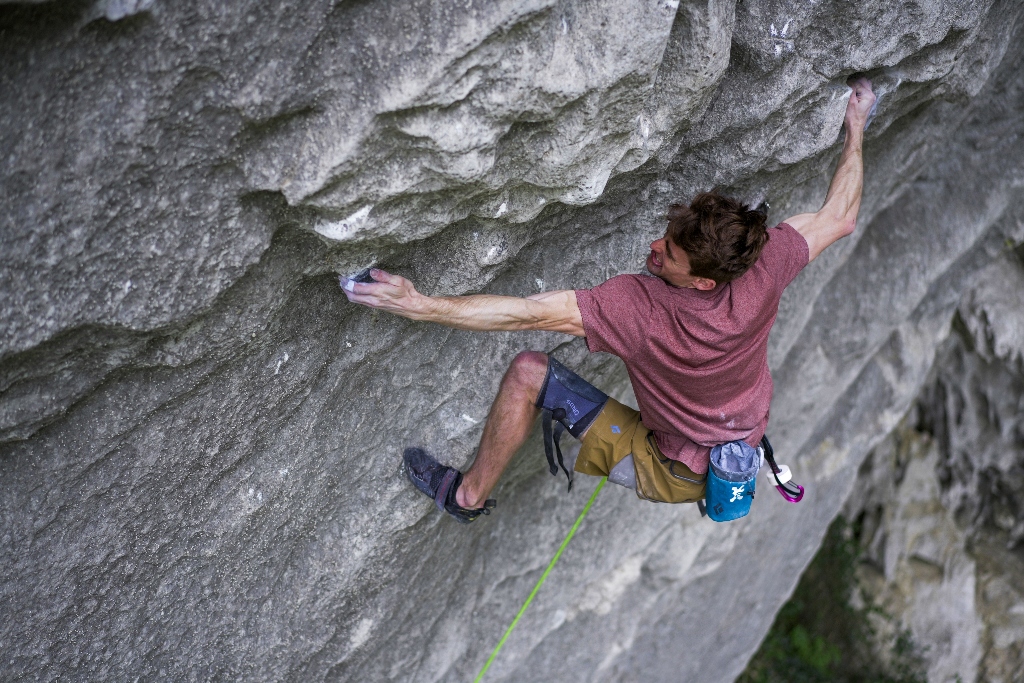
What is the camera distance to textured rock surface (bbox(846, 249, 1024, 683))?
18.3ft

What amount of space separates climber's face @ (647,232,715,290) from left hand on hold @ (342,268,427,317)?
773 millimetres

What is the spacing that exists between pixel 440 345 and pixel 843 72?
167 cm

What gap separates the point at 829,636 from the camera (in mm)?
7305


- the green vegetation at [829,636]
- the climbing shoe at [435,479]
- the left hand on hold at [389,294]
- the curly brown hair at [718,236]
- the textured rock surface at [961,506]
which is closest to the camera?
the left hand on hold at [389,294]

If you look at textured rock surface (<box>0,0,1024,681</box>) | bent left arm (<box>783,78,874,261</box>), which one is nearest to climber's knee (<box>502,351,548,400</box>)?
textured rock surface (<box>0,0,1024,681</box>)

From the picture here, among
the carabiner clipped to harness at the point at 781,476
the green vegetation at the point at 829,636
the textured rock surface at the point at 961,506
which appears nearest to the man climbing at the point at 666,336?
the carabiner clipped to harness at the point at 781,476

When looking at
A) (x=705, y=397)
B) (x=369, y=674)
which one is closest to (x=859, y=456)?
(x=705, y=397)

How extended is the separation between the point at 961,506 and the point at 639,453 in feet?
14.6

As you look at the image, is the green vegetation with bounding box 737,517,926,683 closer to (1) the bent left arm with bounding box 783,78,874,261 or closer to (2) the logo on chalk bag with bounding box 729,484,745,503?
(2) the logo on chalk bag with bounding box 729,484,745,503

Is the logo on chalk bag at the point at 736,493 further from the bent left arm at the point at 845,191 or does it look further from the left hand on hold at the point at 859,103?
the left hand on hold at the point at 859,103

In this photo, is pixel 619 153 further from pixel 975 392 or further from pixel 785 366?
pixel 975 392

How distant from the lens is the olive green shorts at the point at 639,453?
3.06 meters

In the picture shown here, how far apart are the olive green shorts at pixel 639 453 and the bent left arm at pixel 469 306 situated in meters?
0.67

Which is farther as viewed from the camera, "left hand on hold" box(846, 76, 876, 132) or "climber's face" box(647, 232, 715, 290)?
"left hand on hold" box(846, 76, 876, 132)
